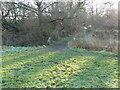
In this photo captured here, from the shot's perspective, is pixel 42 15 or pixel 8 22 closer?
pixel 42 15

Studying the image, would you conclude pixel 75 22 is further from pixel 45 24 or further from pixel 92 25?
pixel 92 25

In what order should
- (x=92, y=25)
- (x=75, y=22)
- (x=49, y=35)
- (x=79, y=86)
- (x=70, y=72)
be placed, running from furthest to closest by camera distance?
(x=92, y=25), (x=75, y=22), (x=49, y=35), (x=70, y=72), (x=79, y=86)

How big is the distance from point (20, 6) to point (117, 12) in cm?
1422

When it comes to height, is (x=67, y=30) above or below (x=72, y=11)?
below

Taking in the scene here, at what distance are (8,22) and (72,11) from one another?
970cm

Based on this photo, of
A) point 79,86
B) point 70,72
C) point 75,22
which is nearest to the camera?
point 79,86

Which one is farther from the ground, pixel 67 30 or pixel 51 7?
pixel 51 7

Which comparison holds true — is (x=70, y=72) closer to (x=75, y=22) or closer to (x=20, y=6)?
(x=75, y=22)

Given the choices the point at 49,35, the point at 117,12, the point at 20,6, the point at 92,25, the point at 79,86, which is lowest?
the point at 79,86

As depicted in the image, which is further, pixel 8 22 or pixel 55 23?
pixel 8 22

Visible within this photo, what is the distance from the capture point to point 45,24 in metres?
16.2

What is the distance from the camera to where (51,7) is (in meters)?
17.2

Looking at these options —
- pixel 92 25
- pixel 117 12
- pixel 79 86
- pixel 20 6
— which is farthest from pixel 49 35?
pixel 79 86

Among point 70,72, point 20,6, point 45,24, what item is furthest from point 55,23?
point 70,72
